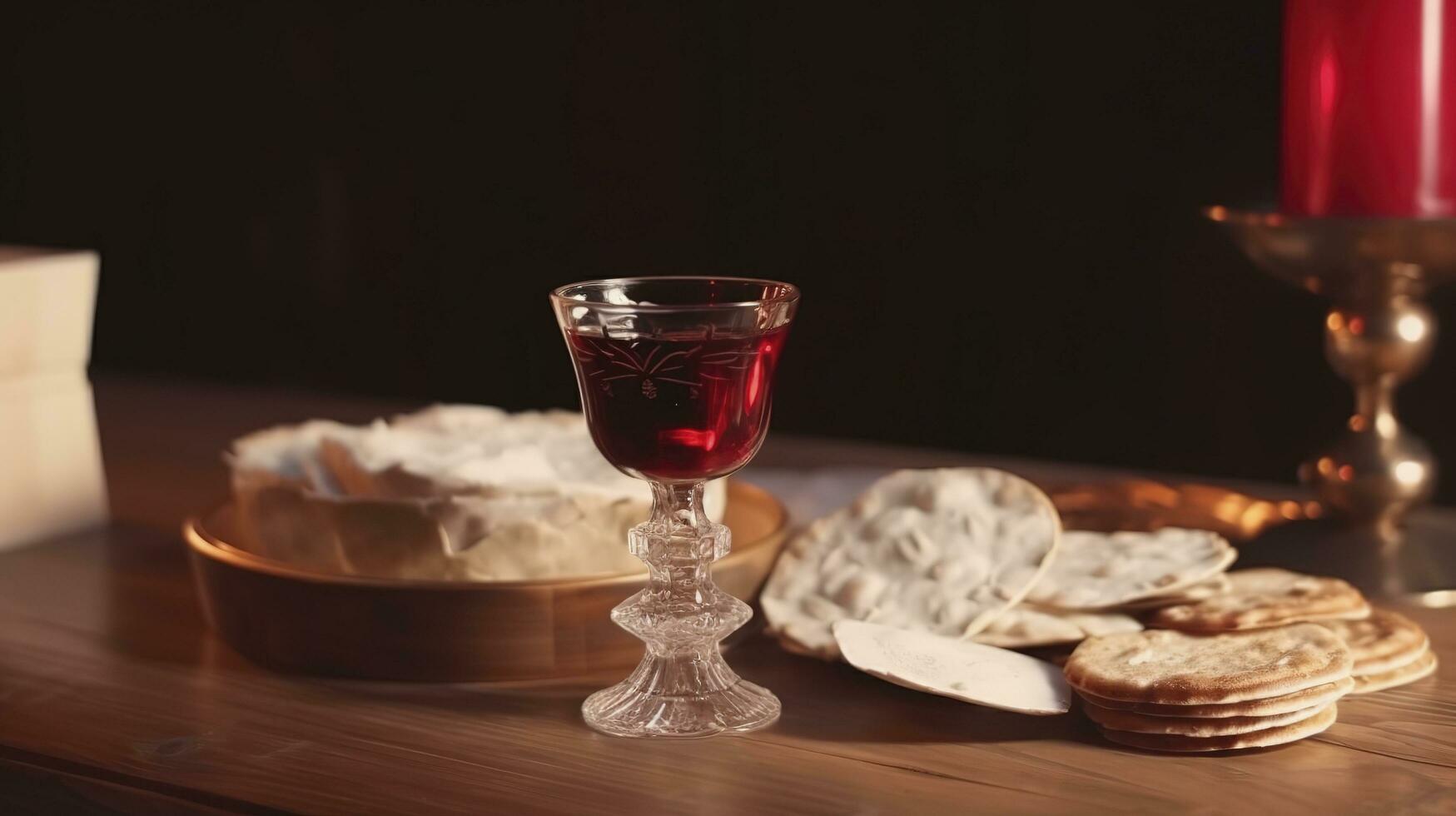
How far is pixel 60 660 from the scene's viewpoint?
1.06 m

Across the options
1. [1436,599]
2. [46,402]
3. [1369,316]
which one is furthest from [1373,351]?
[46,402]

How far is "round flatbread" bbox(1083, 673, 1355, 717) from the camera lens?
825 mm

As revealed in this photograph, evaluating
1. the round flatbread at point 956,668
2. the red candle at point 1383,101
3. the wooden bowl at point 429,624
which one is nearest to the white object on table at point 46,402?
the wooden bowl at point 429,624

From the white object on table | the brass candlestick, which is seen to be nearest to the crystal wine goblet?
the brass candlestick

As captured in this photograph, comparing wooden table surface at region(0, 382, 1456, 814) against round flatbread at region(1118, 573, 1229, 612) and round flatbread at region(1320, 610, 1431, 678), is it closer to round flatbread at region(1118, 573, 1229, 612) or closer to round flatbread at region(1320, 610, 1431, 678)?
round flatbread at region(1320, 610, 1431, 678)

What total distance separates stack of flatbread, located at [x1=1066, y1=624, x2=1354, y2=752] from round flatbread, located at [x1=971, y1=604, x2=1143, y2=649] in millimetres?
71

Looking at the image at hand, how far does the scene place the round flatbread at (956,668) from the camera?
891 millimetres

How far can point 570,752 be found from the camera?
0.88 metres

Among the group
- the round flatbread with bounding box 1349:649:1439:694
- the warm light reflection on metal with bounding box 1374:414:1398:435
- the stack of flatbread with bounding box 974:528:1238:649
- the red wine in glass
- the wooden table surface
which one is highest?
the red wine in glass

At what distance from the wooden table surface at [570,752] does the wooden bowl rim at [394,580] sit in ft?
0.21

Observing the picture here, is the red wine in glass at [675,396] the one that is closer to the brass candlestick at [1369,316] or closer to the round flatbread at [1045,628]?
the round flatbread at [1045,628]

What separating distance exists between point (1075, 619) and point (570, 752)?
335mm

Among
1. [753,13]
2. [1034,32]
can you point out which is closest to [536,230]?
[753,13]

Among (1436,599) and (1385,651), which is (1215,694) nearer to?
(1385,651)
